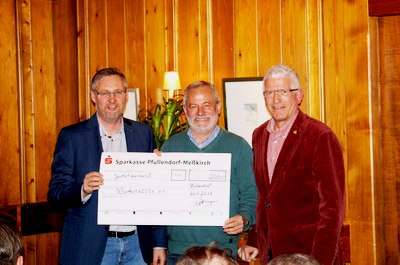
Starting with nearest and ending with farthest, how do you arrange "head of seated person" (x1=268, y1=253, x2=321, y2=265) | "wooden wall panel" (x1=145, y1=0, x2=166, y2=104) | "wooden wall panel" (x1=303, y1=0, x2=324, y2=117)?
1. "head of seated person" (x1=268, y1=253, x2=321, y2=265)
2. "wooden wall panel" (x1=303, y1=0, x2=324, y2=117)
3. "wooden wall panel" (x1=145, y1=0, x2=166, y2=104)

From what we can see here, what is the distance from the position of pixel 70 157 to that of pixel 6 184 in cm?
234

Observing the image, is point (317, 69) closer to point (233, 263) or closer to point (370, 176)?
point (370, 176)

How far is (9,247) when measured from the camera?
1.85 meters

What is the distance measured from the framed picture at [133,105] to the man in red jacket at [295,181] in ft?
9.88

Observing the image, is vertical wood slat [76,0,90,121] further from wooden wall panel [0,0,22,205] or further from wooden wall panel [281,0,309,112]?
wooden wall panel [281,0,309,112]

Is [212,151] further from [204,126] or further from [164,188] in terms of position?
[164,188]

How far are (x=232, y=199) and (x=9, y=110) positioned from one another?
9.11ft

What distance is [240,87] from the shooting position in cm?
557

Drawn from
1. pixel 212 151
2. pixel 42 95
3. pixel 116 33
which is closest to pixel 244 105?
pixel 116 33

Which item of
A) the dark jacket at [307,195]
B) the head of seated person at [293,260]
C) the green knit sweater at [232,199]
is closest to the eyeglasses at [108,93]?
the green knit sweater at [232,199]

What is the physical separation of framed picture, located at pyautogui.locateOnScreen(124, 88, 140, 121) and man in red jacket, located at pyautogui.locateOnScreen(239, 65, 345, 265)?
3.01 meters

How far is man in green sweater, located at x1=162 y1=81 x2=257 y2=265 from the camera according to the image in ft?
10.9

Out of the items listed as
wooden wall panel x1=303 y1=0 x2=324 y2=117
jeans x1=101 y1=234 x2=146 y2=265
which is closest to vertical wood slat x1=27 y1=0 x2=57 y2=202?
wooden wall panel x1=303 y1=0 x2=324 y2=117

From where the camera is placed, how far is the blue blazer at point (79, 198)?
3.29 meters
